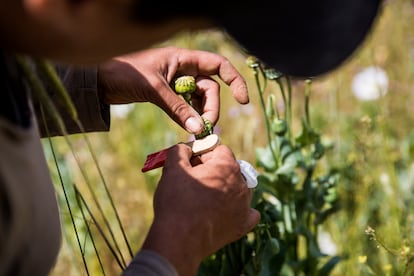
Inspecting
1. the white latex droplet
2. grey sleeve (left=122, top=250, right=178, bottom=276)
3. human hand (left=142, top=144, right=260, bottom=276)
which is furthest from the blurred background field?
grey sleeve (left=122, top=250, right=178, bottom=276)

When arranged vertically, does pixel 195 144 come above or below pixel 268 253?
above

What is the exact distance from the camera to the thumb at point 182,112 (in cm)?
128

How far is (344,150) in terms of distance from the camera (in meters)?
2.50

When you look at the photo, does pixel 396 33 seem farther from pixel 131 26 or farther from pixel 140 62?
pixel 131 26

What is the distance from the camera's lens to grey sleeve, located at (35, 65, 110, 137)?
1340mm

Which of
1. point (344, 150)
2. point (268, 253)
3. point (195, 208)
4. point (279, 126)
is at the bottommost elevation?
point (344, 150)

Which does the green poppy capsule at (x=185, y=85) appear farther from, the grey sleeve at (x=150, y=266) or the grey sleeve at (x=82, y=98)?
the grey sleeve at (x=150, y=266)

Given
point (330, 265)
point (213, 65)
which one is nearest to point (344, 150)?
point (330, 265)

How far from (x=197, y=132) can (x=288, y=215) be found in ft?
1.74

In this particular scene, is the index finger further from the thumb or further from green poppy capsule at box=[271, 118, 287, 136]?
green poppy capsule at box=[271, 118, 287, 136]

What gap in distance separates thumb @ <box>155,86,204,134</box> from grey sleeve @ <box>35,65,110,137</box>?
3.8 inches

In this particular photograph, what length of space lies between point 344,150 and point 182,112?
1.26 meters

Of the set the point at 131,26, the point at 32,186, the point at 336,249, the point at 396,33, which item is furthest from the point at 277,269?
the point at 396,33

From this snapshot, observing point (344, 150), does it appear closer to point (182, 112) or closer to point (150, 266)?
point (182, 112)
